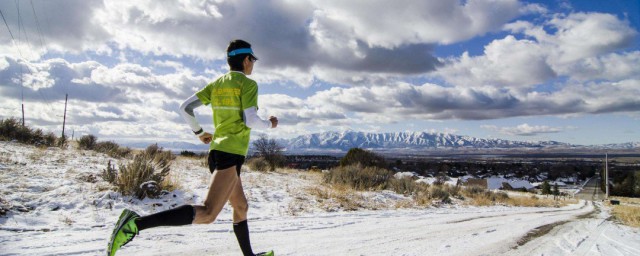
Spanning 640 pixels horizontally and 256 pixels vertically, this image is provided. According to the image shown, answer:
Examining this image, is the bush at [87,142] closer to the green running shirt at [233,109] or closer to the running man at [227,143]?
the running man at [227,143]

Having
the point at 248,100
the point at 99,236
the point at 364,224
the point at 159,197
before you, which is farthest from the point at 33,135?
the point at 248,100

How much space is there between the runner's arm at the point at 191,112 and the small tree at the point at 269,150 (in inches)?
680

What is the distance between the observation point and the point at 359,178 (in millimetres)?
13055

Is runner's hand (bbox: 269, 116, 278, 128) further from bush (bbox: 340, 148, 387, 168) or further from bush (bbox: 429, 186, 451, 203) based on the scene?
bush (bbox: 340, 148, 387, 168)

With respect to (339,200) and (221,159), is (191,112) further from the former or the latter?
(339,200)

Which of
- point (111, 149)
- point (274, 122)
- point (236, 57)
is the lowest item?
point (111, 149)

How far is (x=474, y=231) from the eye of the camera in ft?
17.3

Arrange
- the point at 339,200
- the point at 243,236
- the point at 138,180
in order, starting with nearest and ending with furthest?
the point at 243,236 < the point at 138,180 < the point at 339,200

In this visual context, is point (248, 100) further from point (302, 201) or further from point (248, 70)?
point (302, 201)

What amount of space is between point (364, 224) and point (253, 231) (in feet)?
5.89

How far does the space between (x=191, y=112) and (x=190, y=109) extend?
43mm

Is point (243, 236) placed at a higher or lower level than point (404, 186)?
higher

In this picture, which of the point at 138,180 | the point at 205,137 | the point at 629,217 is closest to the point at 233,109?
the point at 205,137

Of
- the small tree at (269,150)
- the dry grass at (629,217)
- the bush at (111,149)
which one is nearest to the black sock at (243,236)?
the dry grass at (629,217)
